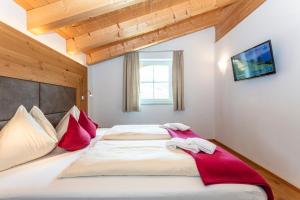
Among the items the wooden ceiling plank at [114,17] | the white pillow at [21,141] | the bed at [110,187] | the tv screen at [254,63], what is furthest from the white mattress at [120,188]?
the wooden ceiling plank at [114,17]

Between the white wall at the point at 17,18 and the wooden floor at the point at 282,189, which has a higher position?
the white wall at the point at 17,18

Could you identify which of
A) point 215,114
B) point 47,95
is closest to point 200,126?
point 215,114

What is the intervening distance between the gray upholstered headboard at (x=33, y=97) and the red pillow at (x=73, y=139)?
0.44 m

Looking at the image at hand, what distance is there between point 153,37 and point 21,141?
133 inches

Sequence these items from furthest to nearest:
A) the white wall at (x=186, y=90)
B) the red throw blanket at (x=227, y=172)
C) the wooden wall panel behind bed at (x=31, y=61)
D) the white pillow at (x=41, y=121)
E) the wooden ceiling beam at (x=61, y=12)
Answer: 1. the white wall at (x=186, y=90)
2. the wooden ceiling beam at (x=61, y=12)
3. the white pillow at (x=41, y=121)
4. the wooden wall panel behind bed at (x=31, y=61)
5. the red throw blanket at (x=227, y=172)

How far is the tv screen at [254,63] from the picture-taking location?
269 centimetres

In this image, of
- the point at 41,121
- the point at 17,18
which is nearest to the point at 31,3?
the point at 17,18

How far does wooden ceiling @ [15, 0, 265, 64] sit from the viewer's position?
2.20 meters

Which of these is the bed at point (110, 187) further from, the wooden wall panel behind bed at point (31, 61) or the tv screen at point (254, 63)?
the tv screen at point (254, 63)

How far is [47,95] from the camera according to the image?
2422 millimetres

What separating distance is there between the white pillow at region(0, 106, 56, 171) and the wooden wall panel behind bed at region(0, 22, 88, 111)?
40cm

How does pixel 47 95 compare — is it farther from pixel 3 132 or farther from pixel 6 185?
pixel 6 185

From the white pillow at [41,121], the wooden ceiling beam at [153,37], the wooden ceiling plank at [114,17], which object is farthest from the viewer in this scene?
the wooden ceiling beam at [153,37]

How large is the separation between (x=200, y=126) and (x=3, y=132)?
13.6ft
